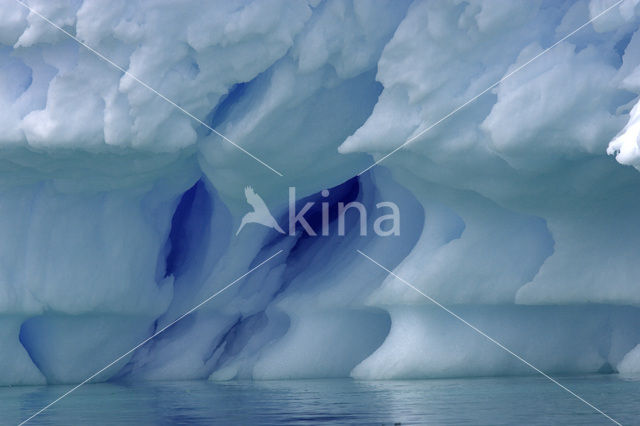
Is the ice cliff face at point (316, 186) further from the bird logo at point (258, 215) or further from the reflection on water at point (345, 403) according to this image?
the reflection on water at point (345, 403)

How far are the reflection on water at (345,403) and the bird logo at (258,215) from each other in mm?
2028

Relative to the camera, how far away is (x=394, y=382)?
8.88 m

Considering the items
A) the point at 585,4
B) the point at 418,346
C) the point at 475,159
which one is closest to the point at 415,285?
the point at 418,346

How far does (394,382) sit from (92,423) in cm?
396

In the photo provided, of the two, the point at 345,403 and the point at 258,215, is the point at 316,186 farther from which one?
the point at 345,403

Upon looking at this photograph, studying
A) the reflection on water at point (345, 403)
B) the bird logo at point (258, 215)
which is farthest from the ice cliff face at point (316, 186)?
the reflection on water at point (345, 403)

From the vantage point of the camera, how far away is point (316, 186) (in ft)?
33.5

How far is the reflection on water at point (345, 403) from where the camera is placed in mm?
5359

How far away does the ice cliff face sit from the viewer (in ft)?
27.2

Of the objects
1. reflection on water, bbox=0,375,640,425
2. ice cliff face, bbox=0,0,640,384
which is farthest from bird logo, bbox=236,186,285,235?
reflection on water, bbox=0,375,640,425

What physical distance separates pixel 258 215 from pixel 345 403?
4347 millimetres

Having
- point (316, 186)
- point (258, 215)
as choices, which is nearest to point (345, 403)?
point (316, 186)

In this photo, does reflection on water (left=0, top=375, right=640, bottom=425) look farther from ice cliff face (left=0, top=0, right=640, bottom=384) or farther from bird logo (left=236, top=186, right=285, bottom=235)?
bird logo (left=236, top=186, right=285, bottom=235)

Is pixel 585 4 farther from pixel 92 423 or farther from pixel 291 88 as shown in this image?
pixel 92 423
